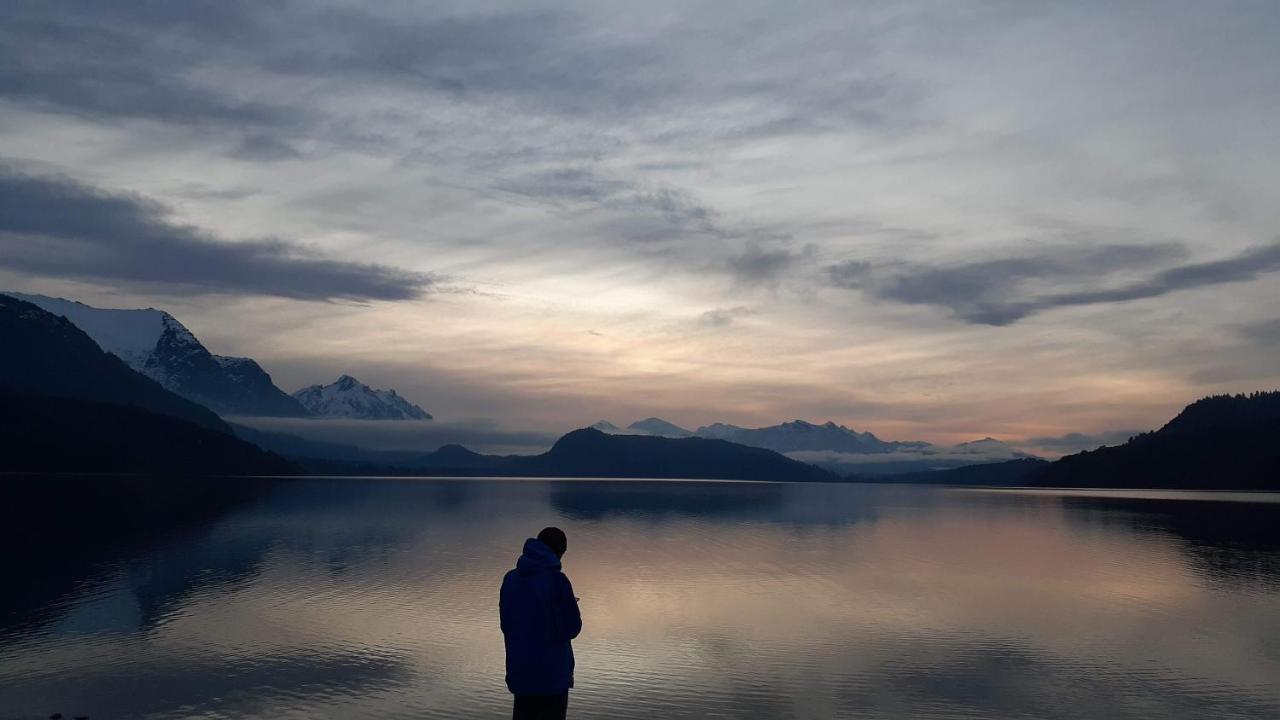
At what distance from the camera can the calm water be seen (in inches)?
953

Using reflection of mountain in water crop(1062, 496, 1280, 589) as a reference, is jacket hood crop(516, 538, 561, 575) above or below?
above

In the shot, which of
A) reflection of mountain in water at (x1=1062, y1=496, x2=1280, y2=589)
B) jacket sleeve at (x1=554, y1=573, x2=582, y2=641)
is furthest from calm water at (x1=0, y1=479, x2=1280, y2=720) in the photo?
jacket sleeve at (x1=554, y1=573, x2=582, y2=641)

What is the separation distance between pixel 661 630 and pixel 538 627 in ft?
76.1

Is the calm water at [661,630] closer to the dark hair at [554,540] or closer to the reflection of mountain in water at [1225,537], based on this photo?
the reflection of mountain in water at [1225,537]

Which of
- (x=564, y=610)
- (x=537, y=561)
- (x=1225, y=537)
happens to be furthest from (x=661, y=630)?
(x=1225, y=537)

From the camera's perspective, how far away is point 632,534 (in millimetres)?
86125

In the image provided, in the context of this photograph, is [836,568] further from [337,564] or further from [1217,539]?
[1217,539]

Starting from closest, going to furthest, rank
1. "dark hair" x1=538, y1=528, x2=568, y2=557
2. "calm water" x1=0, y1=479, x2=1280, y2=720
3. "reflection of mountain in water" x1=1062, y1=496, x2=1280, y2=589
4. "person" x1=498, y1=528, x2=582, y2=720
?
"person" x1=498, y1=528, x2=582, y2=720 < "dark hair" x1=538, y1=528, x2=568, y2=557 < "calm water" x1=0, y1=479, x2=1280, y2=720 < "reflection of mountain in water" x1=1062, y1=496, x2=1280, y2=589

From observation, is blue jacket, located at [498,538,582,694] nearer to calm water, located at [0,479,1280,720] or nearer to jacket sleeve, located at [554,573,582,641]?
jacket sleeve, located at [554,573,582,641]

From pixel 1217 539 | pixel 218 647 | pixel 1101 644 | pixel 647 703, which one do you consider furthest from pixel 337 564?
pixel 1217 539

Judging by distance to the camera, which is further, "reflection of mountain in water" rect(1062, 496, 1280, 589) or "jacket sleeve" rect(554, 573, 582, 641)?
"reflection of mountain in water" rect(1062, 496, 1280, 589)

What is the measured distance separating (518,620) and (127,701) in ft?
53.5

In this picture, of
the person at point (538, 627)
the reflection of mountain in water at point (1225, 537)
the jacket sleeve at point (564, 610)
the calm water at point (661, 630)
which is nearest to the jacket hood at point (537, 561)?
the person at point (538, 627)

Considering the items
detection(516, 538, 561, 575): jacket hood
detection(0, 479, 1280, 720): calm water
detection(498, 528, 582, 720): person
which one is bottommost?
detection(0, 479, 1280, 720): calm water
